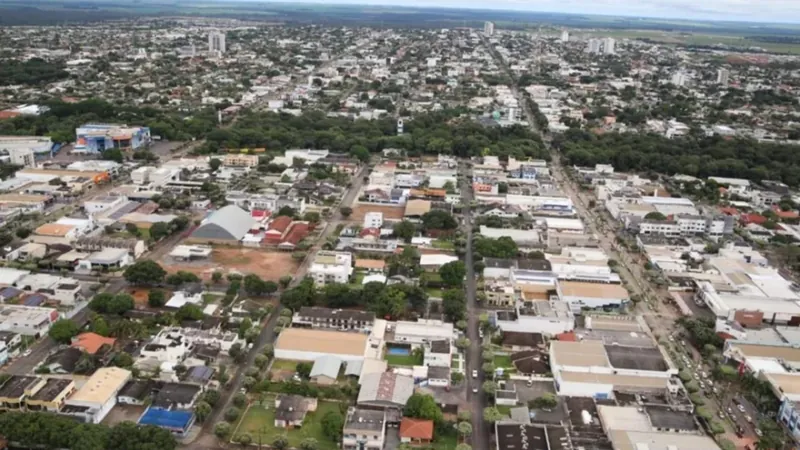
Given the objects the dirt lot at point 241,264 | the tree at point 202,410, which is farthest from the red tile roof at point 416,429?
the dirt lot at point 241,264

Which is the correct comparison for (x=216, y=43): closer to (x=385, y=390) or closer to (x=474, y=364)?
(x=474, y=364)

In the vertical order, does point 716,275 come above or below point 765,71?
below

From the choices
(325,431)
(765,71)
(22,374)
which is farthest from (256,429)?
(765,71)

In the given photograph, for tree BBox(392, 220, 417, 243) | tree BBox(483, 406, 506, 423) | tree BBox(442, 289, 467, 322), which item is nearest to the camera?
tree BBox(483, 406, 506, 423)

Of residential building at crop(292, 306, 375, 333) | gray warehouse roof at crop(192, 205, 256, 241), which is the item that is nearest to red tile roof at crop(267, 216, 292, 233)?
gray warehouse roof at crop(192, 205, 256, 241)

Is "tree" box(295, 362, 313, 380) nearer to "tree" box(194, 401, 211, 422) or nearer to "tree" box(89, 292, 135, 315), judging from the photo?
Result: "tree" box(194, 401, 211, 422)

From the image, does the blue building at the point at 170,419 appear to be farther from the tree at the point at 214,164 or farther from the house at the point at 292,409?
the tree at the point at 214,164

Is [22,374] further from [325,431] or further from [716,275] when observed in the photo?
[716,275]

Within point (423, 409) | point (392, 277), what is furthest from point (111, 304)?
point (423, 409)
